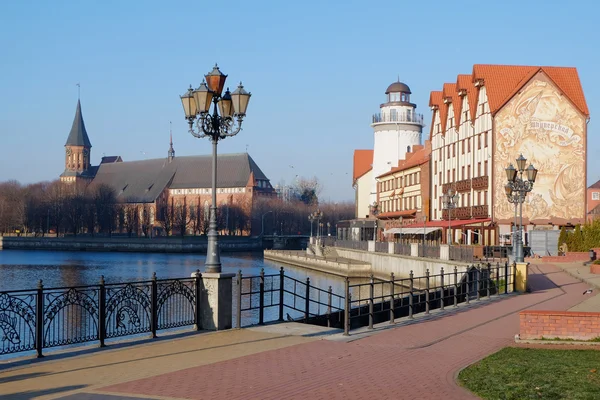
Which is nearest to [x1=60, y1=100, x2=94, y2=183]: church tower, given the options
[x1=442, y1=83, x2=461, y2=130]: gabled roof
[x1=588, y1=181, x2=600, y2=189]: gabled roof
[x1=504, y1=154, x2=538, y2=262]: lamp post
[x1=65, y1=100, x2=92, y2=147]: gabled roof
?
[x1=65, y1=100, x2=92, y2=147]: gabled roof

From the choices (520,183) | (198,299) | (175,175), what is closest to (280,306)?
(198,299)

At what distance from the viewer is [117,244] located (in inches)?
4702

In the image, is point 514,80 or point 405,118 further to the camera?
point 405,118

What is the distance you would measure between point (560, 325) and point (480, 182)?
1737 inches

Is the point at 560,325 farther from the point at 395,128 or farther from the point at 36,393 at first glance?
the point at 395,128

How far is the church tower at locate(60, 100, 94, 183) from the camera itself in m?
196

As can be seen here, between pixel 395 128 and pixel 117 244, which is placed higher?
pixel 395 128

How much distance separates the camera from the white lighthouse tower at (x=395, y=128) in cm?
9375

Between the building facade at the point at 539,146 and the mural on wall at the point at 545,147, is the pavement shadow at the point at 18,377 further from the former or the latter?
the mural on wall at the point at 545,147

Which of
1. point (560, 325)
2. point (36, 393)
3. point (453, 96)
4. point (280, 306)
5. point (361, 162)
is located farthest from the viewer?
point (361, 162)

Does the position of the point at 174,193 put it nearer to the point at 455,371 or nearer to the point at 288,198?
the point at 288,198

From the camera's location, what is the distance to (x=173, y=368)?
11.7 m

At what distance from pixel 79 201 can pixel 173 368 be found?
12659 centimetres

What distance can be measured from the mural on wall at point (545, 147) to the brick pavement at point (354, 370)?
3934cm
